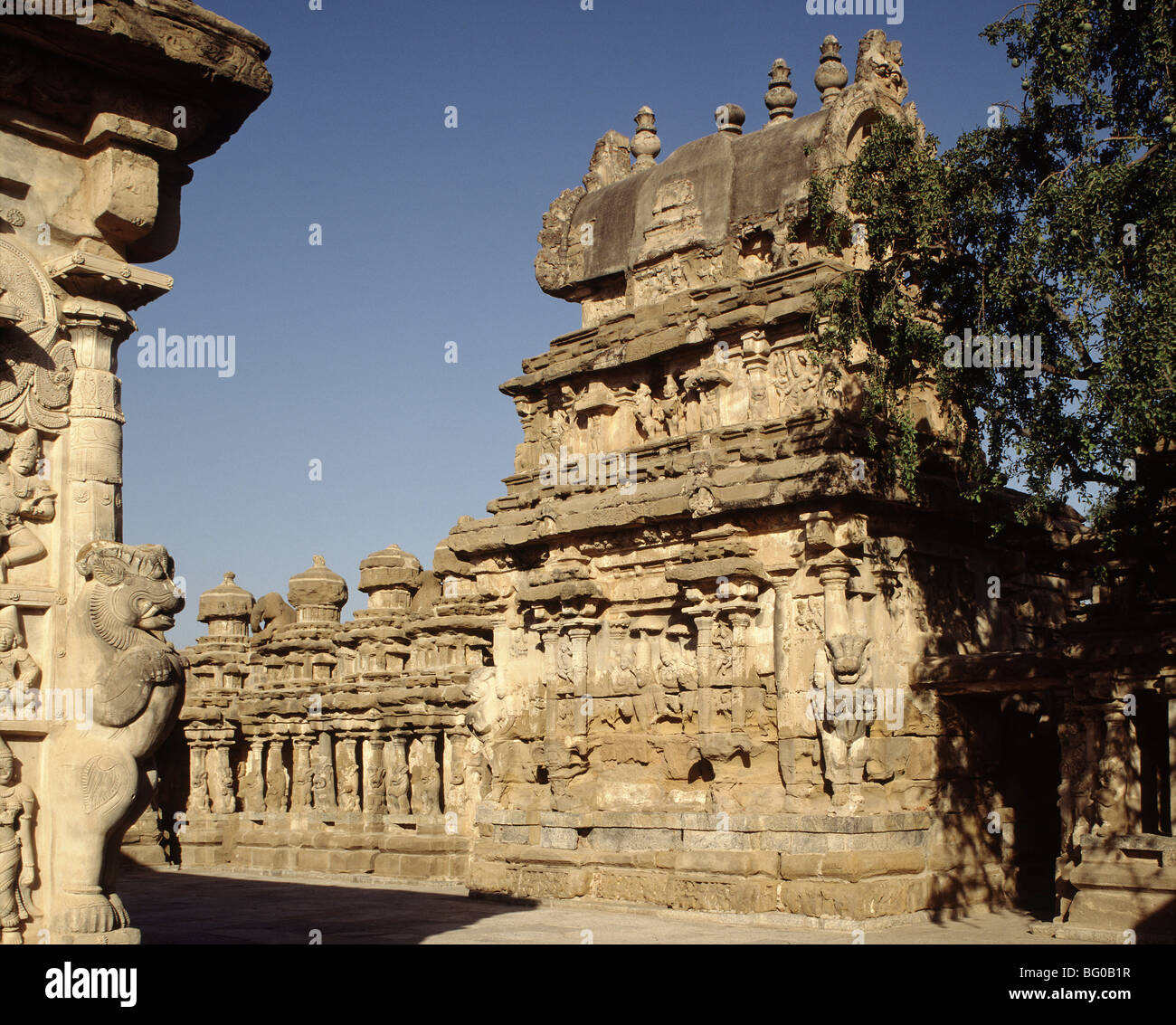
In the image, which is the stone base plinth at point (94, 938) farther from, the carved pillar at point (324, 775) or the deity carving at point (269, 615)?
the deity carving at point (269, 615)

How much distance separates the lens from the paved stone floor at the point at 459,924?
46.2 ft

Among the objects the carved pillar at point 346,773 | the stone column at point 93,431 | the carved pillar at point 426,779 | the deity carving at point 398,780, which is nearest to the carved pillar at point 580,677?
the carved pillar at point 426,779

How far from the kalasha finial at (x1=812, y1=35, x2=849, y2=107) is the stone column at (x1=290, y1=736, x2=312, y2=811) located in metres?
14.1

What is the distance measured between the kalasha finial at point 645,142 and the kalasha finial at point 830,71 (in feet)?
10.6

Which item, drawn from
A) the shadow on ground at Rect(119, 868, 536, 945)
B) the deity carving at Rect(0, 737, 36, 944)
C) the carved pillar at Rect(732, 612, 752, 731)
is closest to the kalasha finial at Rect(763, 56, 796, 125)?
Answer: the carved pillar at Rect(732, 612, 752, 731)

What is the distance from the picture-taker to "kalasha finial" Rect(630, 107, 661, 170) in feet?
73.0

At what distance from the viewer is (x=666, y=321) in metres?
19.2

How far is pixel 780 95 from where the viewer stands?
812 inches

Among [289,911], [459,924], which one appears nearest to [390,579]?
[289,911]

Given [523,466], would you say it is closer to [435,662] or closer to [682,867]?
[435,662]

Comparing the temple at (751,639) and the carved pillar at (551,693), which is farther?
the carved pillar at (551,693)

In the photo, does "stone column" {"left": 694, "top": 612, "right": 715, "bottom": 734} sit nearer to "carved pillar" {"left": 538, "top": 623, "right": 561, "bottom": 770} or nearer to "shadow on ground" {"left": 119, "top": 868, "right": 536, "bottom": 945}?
"carved pillar" {"left": 538, "top": 623, "right": 561, "bottom": 770}

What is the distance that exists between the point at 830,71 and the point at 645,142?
3.60m

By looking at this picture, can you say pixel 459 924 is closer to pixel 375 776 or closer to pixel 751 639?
pixel 751 639
